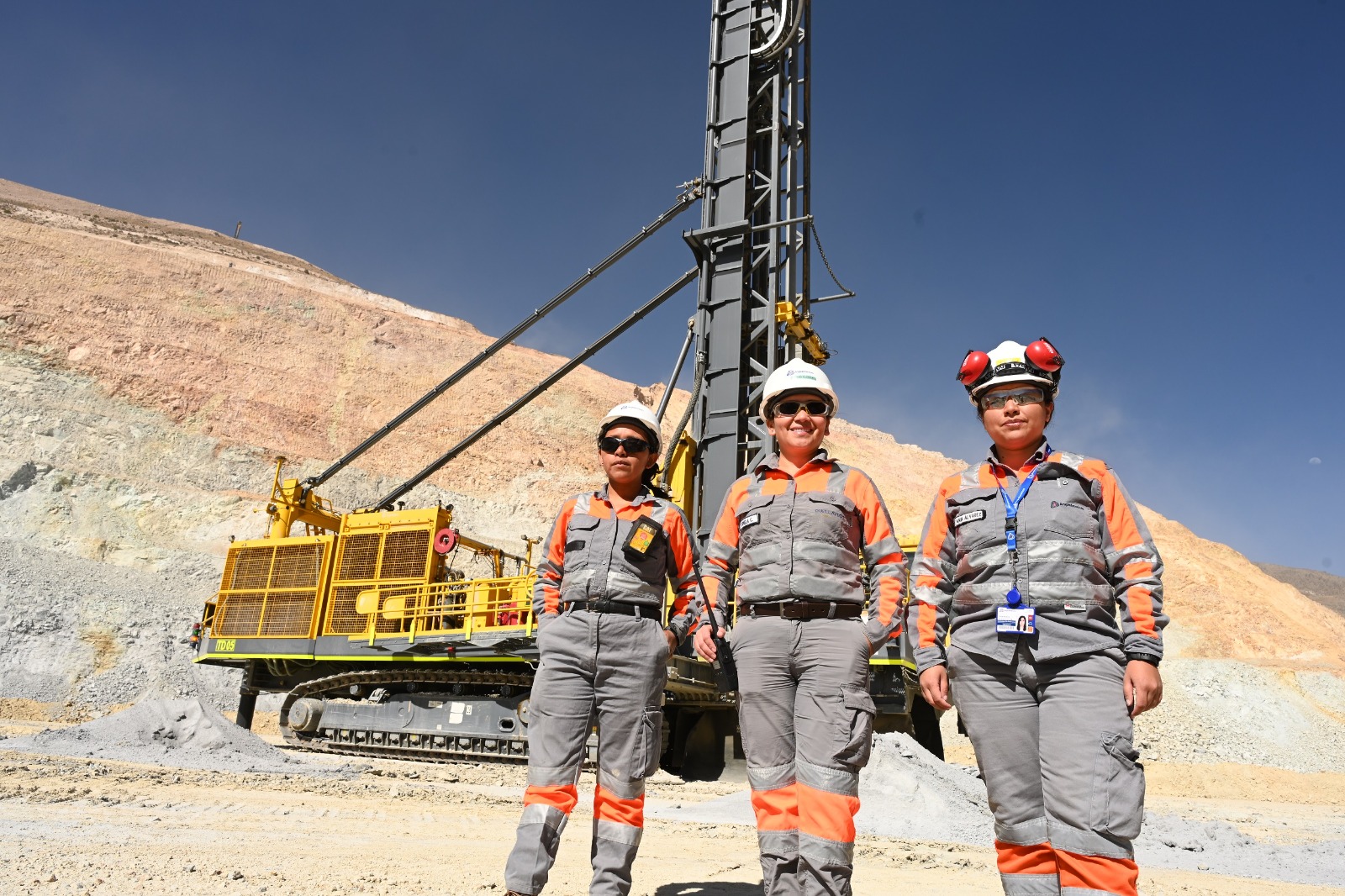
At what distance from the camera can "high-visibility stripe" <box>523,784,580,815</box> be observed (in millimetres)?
3094

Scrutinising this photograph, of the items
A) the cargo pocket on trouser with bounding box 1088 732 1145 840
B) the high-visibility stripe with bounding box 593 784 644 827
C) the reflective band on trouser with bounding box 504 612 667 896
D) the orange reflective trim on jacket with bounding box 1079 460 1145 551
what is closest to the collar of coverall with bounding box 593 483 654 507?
the reflective band on trouser with bounding box 504 612 667 896

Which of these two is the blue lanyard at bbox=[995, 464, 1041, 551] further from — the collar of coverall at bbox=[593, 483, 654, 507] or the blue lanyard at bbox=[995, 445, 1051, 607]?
the collar of coverall at bbox=[593, 483, 654, 507]

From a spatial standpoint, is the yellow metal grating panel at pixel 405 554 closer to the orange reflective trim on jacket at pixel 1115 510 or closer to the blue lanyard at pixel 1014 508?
the blue lanyard at pixel 1014 508

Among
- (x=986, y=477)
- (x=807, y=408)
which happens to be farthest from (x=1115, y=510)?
(x=807, y=408)

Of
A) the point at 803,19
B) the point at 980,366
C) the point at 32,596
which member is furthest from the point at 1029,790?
the point at 32,596

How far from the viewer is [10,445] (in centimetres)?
2953

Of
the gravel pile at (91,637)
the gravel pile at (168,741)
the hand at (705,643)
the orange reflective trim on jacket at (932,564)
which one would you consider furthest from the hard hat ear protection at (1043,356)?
the gravel pile at (91,637)

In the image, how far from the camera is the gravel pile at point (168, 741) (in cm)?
805

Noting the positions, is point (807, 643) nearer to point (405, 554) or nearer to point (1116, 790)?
point (1116, 790)

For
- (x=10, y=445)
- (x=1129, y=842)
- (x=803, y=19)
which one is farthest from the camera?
(x=10, y=445)

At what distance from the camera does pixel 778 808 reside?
9.21 feet

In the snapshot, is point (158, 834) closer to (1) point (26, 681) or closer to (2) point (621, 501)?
(2) point (621, 501)

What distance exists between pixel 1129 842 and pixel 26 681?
82.2 ft

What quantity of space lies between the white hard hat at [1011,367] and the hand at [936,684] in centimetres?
94
